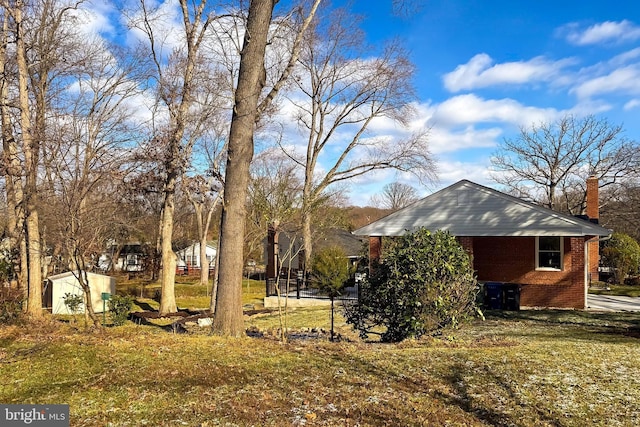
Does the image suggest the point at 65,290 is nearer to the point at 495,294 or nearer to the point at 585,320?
the point at 495,294

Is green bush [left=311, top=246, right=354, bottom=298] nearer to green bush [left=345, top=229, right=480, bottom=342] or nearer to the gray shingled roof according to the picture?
the gray shingled roof

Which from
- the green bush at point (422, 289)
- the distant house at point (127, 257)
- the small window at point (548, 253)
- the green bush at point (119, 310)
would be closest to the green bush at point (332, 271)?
the green bush at point (119, 310)

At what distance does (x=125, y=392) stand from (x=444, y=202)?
14.9m

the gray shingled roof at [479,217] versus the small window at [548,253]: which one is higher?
the gray shingled roof at [479,217]

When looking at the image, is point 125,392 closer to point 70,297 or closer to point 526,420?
point 526,420

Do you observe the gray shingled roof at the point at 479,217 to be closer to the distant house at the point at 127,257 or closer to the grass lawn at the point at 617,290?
the grass lawn at the point at 617,290

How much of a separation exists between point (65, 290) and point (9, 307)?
35.1ft

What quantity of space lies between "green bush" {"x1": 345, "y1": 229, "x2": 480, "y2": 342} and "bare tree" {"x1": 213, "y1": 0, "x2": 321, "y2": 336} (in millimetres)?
2472

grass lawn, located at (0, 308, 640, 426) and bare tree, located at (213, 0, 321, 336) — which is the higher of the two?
bare tree, located at (213, 0, 321, 336)

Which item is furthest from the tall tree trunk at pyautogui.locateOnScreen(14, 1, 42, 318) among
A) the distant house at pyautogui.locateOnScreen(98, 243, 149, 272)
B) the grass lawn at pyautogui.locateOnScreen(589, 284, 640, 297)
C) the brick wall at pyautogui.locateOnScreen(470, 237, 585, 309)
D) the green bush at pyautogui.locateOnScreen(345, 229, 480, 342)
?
the distant house at pyautogui.locateOnScreen(98, 243, 149, 272)

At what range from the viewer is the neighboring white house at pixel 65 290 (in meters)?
20.1

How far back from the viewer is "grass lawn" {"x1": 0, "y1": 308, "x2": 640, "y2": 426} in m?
4.34

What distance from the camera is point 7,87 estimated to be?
15.6 m

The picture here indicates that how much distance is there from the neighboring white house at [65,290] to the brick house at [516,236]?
453 inches
